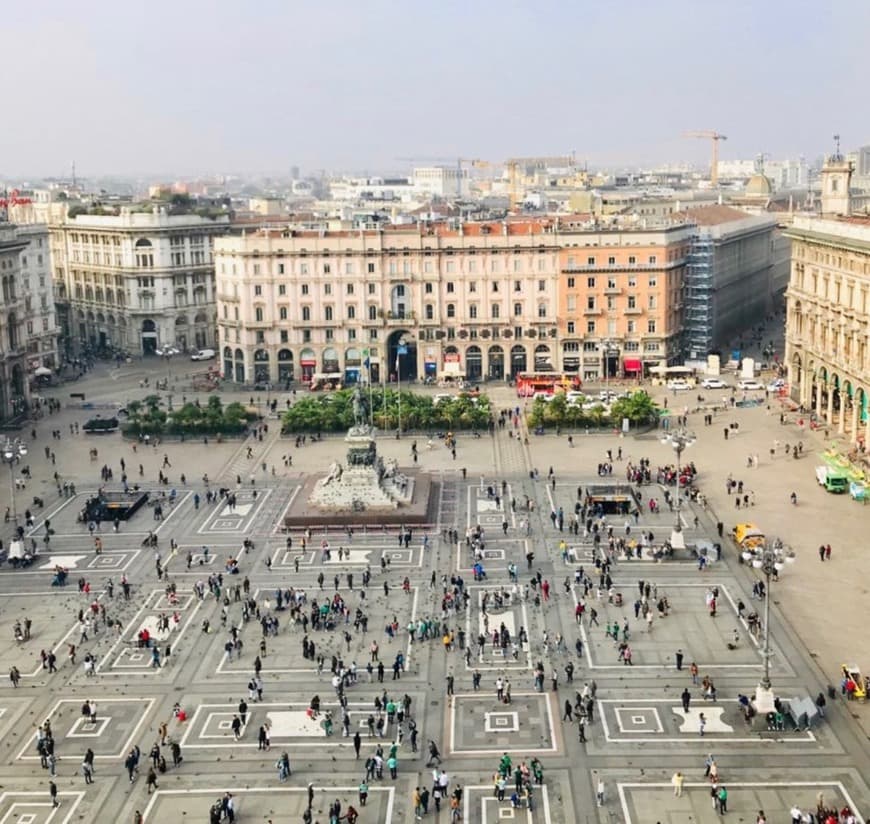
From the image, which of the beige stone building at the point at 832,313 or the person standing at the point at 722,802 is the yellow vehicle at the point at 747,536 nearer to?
the beige stone building at the point at 832,313

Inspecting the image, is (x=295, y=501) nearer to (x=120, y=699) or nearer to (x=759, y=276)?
(x=120, y=699)

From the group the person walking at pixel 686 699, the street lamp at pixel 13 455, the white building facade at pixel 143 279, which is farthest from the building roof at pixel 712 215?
the person walking at pixel 686 699

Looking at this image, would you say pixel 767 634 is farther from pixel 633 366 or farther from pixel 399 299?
pixel 399 299

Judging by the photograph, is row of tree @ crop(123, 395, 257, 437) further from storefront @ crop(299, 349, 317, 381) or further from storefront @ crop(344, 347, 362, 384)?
storefront @ crop(344, 347, 362, 384)

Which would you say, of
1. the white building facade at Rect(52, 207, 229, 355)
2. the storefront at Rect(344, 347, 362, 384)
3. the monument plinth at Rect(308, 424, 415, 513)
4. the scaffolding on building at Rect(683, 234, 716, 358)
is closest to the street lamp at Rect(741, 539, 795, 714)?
the monument plinth at Rect(308, 424, 415, 513)

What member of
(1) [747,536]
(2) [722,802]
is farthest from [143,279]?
(2) [722,802]
